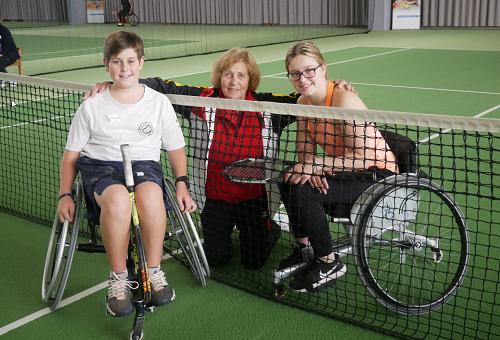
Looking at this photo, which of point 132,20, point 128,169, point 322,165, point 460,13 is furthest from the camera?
point 132,20

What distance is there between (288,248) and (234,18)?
66.8ft

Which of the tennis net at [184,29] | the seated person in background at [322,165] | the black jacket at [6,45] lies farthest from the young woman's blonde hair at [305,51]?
the tennis net at [184,29]

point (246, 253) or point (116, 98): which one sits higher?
point (116, 98)

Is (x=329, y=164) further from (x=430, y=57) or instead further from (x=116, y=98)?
(x=430, y=57)

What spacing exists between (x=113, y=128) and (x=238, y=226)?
0.89 m

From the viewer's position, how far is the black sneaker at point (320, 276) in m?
2.56

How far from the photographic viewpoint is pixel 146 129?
248cm

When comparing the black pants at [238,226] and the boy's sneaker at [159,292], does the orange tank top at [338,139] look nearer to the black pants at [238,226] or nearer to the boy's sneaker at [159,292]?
the black pants at [238,226]

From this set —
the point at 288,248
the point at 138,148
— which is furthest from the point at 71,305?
the point at 288,248

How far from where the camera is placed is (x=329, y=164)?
2.48m

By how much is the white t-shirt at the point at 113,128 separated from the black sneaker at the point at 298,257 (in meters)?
0.79

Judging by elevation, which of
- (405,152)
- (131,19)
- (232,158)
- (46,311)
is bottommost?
(46,311)

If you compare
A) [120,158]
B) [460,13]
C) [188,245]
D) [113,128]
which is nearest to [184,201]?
[188,245]

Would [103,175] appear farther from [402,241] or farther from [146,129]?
[402,241]
